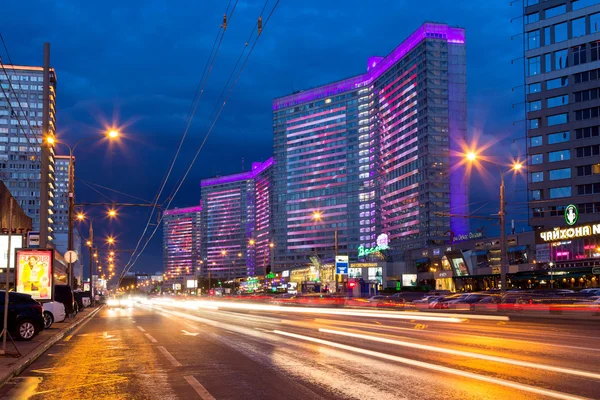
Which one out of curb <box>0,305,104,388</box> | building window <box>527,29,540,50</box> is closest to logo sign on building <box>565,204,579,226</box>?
building window <box>527,29,540,50</box>

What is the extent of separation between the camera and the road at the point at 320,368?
34.2 feet

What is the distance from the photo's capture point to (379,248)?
150 m

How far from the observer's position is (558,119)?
326ft

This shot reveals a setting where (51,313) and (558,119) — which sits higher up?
(558,119)

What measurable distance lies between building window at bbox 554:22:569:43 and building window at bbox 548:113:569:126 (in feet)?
37.6

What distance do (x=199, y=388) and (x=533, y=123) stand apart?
326 ft

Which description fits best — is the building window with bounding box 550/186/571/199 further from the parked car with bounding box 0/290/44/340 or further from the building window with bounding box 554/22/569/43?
the parked car with bounding box 0/290/44/340

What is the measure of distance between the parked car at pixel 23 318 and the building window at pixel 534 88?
94.1 metres

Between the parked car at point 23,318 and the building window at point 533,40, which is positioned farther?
the building window at point 533,40

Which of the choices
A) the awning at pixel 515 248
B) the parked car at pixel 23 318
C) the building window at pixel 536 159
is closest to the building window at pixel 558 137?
the building window at pixel 536 159

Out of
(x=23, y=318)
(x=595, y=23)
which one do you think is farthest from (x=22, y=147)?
(x=23, y=318)

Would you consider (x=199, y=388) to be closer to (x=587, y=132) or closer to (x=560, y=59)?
(x=587, y=132)

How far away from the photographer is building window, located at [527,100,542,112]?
334 ft

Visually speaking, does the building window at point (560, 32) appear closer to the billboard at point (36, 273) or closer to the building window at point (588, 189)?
the building window at point (588, 189)
